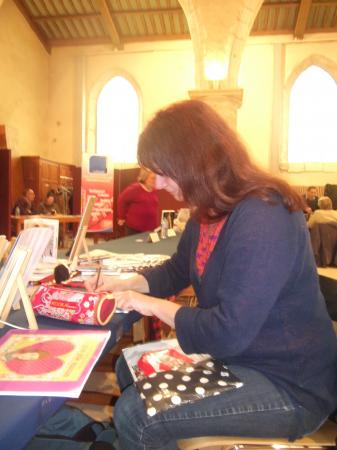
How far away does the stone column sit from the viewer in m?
6.47

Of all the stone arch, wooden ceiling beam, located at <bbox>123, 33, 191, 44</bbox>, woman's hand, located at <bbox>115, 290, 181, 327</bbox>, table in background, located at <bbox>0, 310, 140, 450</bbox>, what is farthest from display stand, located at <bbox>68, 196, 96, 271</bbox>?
wooden ceiling beam, located at <bbox>123, 33, 191, 44</bbox>

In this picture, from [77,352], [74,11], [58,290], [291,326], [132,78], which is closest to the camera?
[77,352]

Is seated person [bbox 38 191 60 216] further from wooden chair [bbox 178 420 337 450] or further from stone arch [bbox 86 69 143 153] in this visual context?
wooden chair [bbox 178 420 337 450]

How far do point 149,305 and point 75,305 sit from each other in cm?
22

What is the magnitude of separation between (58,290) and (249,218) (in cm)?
66

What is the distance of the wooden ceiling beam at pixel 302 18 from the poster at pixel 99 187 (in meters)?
6.05

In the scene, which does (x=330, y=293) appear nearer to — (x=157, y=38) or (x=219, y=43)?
(x=219, y=43)

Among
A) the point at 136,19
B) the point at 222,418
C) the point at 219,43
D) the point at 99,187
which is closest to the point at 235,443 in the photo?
the point at 222,418

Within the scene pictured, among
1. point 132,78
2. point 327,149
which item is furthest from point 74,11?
point 327,149

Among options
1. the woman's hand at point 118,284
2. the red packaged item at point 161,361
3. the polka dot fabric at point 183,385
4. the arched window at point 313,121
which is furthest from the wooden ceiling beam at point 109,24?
the polka dot fabric at point 183,385

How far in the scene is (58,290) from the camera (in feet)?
4.30

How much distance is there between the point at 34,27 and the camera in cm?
1151

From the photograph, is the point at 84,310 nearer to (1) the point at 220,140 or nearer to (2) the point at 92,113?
(1) the point at 220,140

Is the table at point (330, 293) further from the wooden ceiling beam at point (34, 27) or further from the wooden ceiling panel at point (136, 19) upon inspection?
the wooden ceiling beam at point (34, 27)
